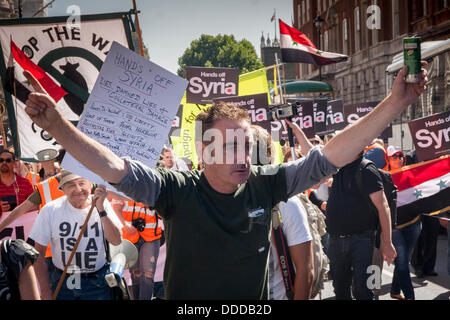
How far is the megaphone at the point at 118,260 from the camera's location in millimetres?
3785

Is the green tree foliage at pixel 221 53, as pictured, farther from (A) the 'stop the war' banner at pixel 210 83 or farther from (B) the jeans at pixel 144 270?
(B) the jeans at pixel 144 270

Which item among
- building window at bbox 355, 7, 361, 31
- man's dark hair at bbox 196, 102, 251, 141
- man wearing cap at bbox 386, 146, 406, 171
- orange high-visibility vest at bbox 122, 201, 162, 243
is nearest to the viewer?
man's dark hair at bbox 196, 102, 251, 141

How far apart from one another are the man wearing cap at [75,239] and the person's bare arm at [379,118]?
2.24 metres

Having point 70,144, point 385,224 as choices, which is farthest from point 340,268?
point 70,144

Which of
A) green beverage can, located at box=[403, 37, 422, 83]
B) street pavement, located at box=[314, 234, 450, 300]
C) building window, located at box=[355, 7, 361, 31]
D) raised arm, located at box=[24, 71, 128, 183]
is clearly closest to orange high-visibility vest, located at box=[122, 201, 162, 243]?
street pavement, located at box=[314, 234, 450, 300]

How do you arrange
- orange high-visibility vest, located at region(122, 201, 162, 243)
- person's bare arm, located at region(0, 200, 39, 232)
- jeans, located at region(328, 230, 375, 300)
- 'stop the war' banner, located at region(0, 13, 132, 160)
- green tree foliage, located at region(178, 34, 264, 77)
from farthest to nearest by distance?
green tree foliage, located at region(178, 34, 264, 77), orange high-visibility vest, located at region(122, 201, 162, 243), jeans, located at region(328, 230, 375, 300), person's bare arm, located at region(0, 200, 39, 232), 'stop the war' banner, located at region(0, 13, 132, 160)

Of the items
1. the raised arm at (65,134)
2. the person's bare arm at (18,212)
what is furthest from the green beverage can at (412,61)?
the person's bare arm at (18,212)

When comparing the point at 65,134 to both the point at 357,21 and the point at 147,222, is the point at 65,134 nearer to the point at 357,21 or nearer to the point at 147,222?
the point at 147,222

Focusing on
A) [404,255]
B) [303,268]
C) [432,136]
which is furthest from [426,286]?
[303,268]

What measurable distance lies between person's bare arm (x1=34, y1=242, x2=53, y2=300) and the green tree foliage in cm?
6038

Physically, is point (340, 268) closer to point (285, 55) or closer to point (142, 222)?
point (142, 222)

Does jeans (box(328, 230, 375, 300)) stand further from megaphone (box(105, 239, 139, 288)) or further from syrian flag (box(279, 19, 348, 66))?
syrian flag (box(279, 19, 348, 66))

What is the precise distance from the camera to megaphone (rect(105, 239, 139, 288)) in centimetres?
379

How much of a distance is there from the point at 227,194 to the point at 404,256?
14.0 ft
